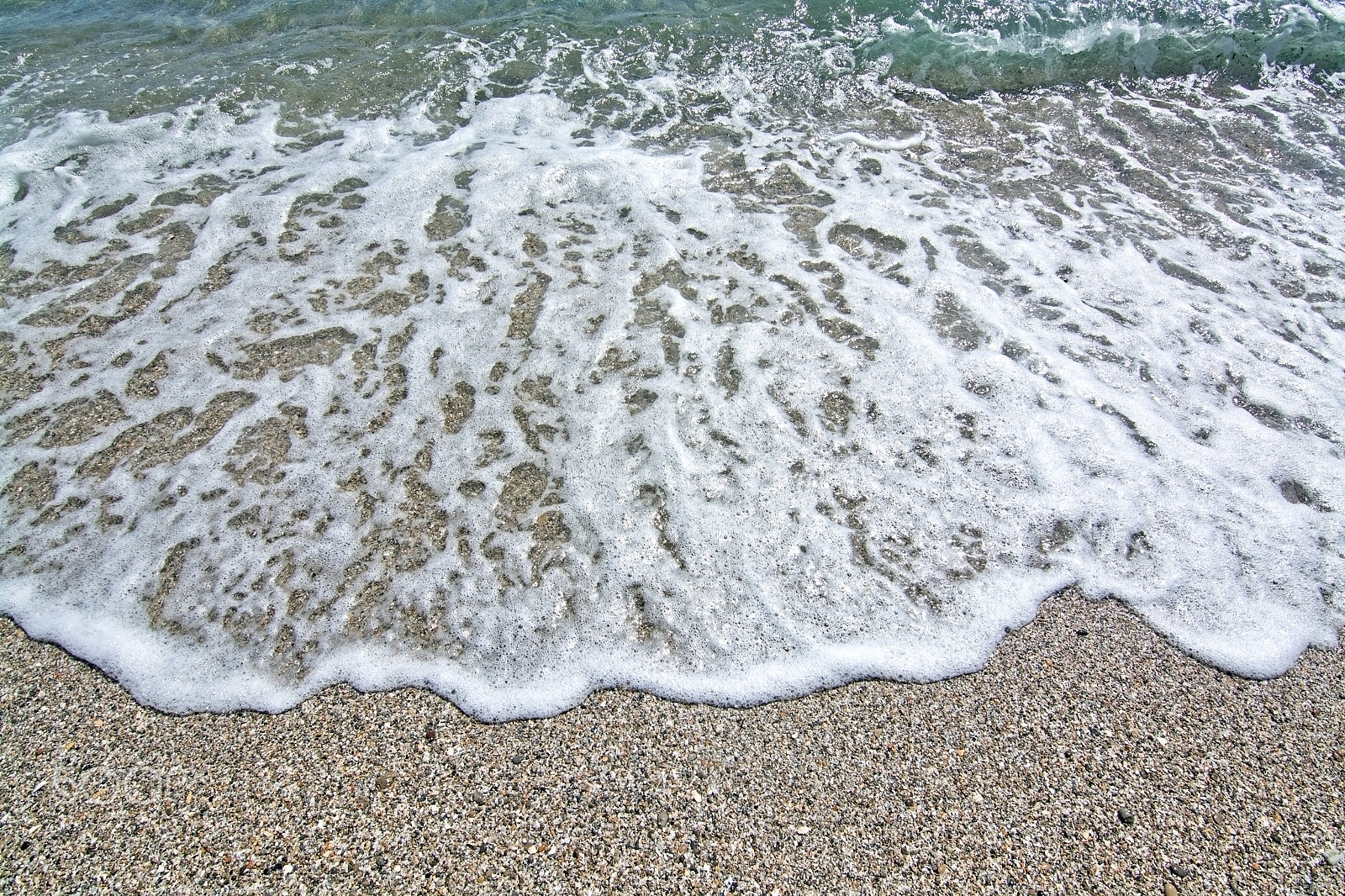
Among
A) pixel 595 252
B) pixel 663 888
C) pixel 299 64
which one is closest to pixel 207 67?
pixel 299 64

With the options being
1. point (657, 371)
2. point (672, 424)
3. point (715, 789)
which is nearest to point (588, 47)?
point (657, 371)

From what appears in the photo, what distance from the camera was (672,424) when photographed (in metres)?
3.24

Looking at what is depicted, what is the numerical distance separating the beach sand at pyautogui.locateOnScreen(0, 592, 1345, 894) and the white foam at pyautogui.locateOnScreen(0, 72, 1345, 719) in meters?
0.12

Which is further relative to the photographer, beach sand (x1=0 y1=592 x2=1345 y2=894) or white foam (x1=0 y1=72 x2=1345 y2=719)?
white foam (x1=0 y1=72 x2=1345 y2=719)

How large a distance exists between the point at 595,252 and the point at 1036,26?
5.00 m

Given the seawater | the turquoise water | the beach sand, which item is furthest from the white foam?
the turquoise water

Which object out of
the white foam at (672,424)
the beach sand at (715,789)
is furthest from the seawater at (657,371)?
the beach sand at (715,789)

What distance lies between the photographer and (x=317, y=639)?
251cm

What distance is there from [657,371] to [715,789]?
6.18ft

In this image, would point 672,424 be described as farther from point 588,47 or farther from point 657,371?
point 588,47

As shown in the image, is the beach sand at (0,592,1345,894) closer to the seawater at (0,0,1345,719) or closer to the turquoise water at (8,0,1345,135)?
the seawater at (0,0,1345,719)

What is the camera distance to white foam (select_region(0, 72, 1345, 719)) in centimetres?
254

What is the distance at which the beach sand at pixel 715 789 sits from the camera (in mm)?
1935

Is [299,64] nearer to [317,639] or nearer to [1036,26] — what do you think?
[317,639]
